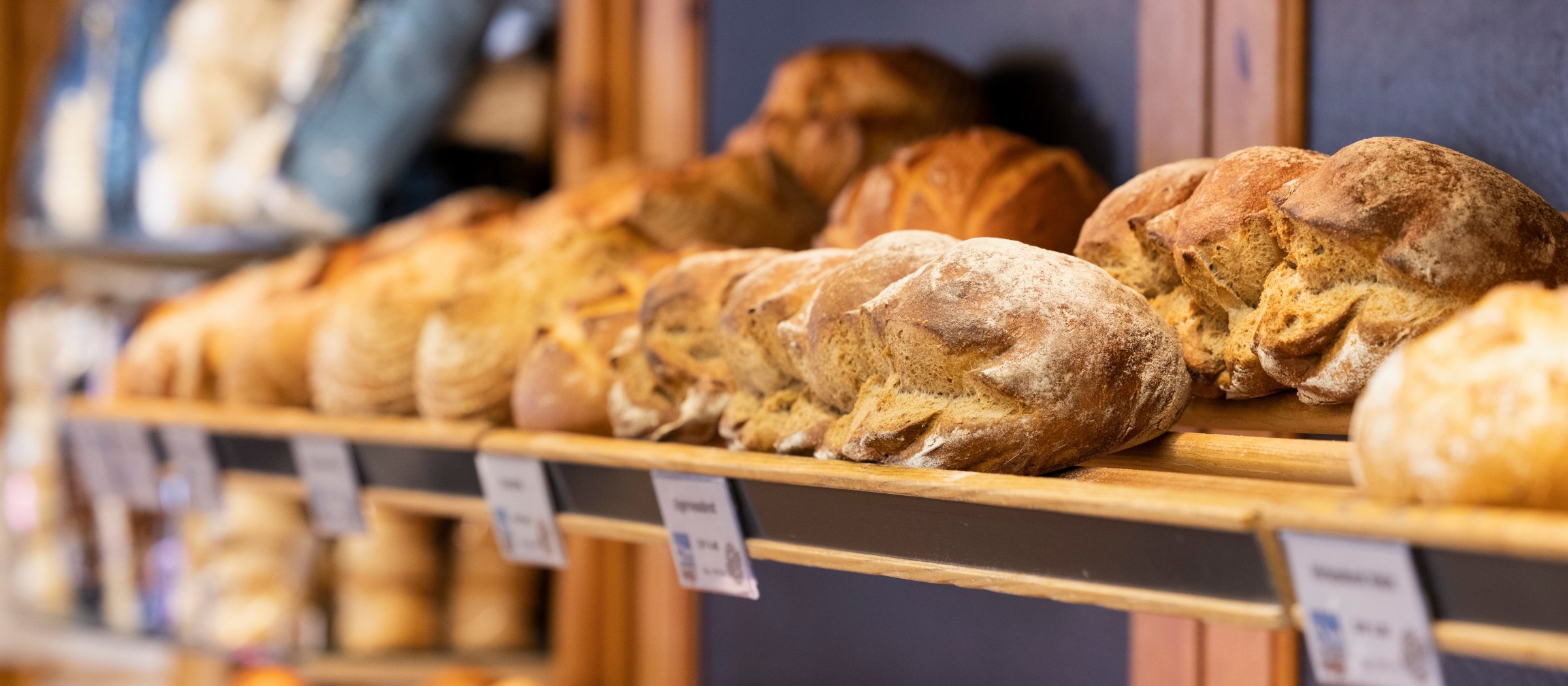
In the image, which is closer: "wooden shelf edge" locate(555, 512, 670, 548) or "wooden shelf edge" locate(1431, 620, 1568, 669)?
"wooden shelf edge" locate(1431, 620, 1568, 669)

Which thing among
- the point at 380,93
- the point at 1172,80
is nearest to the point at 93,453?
the point at 380,93

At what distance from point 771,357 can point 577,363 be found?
0.90 ft

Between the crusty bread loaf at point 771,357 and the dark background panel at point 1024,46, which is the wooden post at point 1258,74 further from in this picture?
the crusty bread loaf at point 771,357

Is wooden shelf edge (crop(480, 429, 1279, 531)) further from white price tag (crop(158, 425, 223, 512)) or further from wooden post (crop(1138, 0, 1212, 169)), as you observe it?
white price tag (crop(158, 425, 223, 512))

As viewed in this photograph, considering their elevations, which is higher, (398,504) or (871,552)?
(871,552)

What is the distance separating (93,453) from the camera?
194cm

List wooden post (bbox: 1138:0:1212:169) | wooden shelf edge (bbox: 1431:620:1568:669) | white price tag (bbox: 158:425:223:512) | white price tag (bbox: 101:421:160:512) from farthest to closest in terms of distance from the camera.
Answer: white price tag (bbox: 101:421:160:512) < white price tag (bbox: 158:425:223:512) < wooden post (bbox: 1138:0:1212:169) < wooden shelf edge (bbox: 1431:620:1568:669)

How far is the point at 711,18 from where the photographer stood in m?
1.99

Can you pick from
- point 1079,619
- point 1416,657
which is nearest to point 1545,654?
point 1416,657

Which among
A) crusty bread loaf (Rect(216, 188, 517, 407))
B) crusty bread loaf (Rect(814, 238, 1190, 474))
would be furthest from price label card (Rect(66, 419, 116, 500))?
crusty bread loaf (Rect(814, 238, 1190, 474))

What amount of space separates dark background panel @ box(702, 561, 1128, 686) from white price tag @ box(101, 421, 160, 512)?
807 mm

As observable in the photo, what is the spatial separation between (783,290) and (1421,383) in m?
0.51

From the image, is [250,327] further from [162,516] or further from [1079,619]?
[1079,619]

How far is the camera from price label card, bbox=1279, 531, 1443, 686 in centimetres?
60
